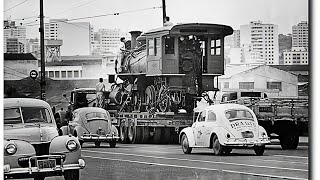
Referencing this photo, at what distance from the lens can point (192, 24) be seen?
4.27 meters

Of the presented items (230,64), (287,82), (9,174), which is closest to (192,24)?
(230,64)

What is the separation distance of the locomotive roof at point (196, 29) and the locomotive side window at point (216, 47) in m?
0.06

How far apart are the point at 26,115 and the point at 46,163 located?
0.38 m

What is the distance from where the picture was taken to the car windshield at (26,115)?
3.96m

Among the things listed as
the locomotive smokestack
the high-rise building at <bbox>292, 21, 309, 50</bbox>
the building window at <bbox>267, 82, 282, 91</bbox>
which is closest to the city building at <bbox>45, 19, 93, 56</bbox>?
the locomotive smokestack

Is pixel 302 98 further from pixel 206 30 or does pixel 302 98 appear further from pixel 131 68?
pixel 131 68

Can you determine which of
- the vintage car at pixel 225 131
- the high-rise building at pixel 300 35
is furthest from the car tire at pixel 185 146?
the high-rise building at pixel 300 35

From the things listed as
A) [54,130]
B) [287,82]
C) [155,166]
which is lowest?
[155,166]

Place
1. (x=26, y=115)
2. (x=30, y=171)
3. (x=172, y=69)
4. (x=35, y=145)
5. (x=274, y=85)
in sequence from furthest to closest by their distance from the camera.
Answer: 1. (x=274, y=85)
2. (x=172, y=69)
3. (x=26, y=115)
4. (x=35, y=145)
5. (x=30, y=171)

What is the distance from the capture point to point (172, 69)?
14.0 feet

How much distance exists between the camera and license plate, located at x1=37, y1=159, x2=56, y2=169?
3.82 m

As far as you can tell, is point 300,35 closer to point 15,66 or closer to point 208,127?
point 208,127

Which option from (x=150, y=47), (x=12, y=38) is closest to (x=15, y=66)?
(x=12, y=38)

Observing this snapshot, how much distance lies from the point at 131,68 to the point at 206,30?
60 cm
